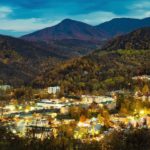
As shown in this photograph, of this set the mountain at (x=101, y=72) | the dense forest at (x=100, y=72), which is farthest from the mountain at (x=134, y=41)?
the dense forest at (x=100, y=72)

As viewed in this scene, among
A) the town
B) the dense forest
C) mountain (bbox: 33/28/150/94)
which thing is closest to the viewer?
the town

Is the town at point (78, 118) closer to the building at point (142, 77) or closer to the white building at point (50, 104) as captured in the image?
the white building at point (50, 104)

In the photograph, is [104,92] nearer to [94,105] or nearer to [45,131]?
[94,105]

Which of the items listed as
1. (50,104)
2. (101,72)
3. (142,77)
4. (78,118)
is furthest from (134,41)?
(78,118)

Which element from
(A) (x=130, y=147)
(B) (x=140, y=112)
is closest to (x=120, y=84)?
(B) (x=140, y=112)

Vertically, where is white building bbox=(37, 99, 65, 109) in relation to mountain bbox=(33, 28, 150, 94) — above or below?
below

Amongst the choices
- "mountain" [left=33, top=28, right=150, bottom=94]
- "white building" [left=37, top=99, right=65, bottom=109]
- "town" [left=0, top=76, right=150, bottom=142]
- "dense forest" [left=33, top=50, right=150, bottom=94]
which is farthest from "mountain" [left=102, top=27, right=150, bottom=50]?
"white building" [left=37, top=99, right=65, bottom=109]

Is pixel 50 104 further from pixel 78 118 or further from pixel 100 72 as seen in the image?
pixel 100 72

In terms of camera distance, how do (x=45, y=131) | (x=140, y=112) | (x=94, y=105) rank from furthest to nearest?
1. (x=94, y=105)
2. (x=140, y=112)
3. (x=45, y=131)

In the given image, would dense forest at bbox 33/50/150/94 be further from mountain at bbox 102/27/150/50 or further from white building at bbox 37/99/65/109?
white building at bbox 37/99/65/109
